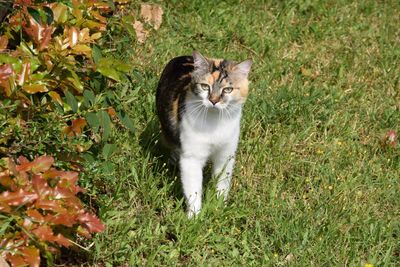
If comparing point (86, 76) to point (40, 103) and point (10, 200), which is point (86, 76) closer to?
point (40, 103)

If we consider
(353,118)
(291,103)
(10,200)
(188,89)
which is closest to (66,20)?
(188,89)

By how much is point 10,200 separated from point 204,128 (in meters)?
1.53

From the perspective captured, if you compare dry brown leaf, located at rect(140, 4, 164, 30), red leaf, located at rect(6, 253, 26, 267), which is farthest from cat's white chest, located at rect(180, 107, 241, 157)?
dry brown leaf, located at rect(140, 4, 164, 30)

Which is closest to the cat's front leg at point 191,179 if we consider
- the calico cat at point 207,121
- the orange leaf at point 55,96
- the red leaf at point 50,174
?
the calico cat at point 207,121

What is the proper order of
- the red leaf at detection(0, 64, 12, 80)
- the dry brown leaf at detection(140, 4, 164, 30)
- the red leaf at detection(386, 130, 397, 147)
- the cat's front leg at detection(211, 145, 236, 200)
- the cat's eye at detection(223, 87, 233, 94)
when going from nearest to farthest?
the red leaf at detection(0, 64, 12, 80), the cat's eye at detection(223, 87, 233, 94), the cat's front leg at detection(211, 145, 236, 200), the red leaf at detection(386, 130, 397, 147), the dry brown leaf at detection(140, 4, 164, 30)

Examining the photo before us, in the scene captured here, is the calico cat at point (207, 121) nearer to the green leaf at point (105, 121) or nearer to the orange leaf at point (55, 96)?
the green leaf at point (105, 121)

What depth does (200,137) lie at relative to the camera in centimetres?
409

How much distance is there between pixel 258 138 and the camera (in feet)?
15.9

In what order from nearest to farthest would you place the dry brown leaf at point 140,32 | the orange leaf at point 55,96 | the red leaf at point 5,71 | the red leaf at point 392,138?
1. the red leaf at point 5,71
2. the orange leaf at point 55,96
3. the red leaf at point 392,138
4. the dry brown leaf at point 140,32

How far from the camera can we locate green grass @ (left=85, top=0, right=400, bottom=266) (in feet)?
12.9

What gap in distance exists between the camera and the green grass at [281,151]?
3934 mm

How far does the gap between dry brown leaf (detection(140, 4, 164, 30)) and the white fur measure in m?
2.13

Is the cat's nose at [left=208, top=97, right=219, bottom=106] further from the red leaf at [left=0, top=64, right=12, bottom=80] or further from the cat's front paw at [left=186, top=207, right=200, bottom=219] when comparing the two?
the red leaf at [left=0, top=64, right=12, bottom=80]

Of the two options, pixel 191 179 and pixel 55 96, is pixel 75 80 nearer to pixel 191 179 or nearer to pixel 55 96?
pixel 55 96
